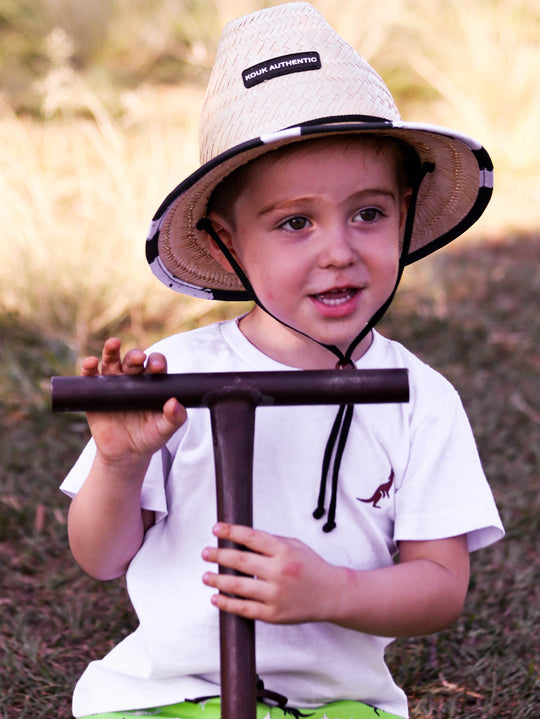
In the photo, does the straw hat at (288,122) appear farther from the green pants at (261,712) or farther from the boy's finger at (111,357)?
the green pants at (261,712)

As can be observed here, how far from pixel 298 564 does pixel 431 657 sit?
3.92 feet

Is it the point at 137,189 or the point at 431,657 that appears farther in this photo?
the point at 137,189

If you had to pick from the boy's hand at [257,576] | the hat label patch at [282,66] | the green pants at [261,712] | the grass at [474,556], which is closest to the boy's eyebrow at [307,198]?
the hat label patch at [282,66]

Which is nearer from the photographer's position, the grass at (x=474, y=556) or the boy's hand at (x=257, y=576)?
the boy's hand at (x=257, y=576)

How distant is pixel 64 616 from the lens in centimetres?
280

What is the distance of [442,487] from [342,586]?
37 cm

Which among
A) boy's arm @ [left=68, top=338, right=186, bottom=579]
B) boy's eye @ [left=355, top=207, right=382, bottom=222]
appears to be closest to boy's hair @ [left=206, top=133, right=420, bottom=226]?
boy's eye @ [left=355, top=207, right=382, bottom=222]

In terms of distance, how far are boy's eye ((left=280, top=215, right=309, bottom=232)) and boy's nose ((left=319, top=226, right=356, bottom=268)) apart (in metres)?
0.06

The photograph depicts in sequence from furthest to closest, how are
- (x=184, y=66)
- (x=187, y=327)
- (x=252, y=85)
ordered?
(x=184, y=66) → (x=187, y=327) → (x=252, y=85)

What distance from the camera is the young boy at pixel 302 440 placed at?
1.88 meters

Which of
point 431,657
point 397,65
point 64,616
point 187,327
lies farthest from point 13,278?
point 397,65

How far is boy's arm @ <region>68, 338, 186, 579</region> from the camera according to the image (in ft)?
5.68

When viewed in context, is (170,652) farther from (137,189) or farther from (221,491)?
(137,189)

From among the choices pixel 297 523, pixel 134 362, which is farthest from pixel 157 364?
pixel 297 523
